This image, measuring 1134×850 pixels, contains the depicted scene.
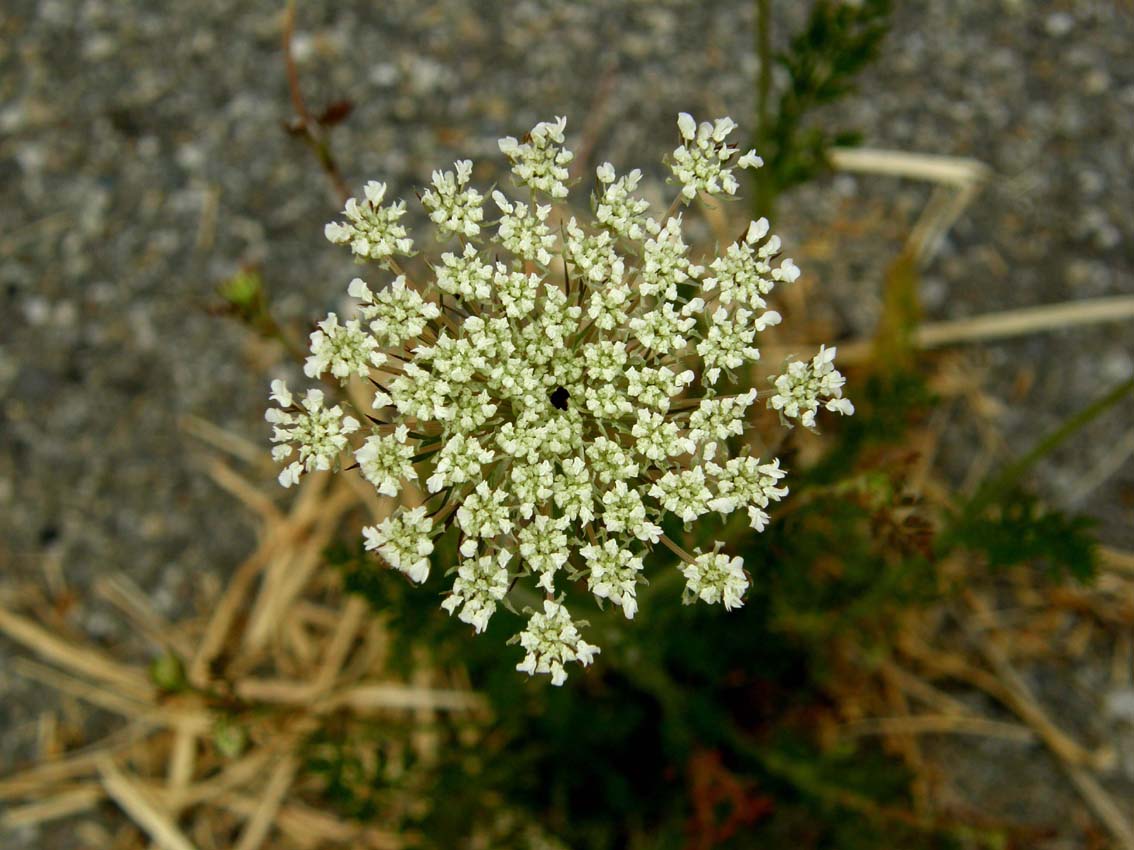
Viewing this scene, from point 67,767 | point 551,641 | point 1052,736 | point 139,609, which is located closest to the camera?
point 551,641

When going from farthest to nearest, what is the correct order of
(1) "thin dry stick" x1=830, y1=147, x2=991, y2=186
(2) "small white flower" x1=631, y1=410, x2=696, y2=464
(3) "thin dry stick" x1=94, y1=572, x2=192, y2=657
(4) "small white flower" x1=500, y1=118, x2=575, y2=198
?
(1) "thin dry stick" x1=830, y1=147, x2=991, y2=186
(3) "thin dry stick" x1=94, y1=572, x2=192, y2=657
(4) "small white flower" x1=500, y1=118, x2=575, y2=198
(2) "small white flower" x1=631, y1=410, x2=696, y2=464

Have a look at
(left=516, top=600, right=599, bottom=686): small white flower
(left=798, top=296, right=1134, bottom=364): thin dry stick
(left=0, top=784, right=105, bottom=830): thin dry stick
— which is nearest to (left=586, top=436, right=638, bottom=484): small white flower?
(left=516, top=600, right=599, bottom=686): small white flower

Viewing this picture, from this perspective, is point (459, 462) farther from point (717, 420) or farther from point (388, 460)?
point (717, 420)

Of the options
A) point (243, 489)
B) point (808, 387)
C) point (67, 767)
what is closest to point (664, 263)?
point (808, 387)

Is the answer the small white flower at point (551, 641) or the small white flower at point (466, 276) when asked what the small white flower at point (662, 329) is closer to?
the small white flower at point (466, 276)

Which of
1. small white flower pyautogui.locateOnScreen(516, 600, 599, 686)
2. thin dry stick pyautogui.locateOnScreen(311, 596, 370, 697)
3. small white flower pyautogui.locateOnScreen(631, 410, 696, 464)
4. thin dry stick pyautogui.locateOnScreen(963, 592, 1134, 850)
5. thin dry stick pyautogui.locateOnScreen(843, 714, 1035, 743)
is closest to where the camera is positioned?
small white flower pyautogui.locateOnScreen(516, 600, 599, 686)

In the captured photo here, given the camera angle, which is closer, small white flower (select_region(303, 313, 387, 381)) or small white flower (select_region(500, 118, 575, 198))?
small white flower (select_region(303, 313, 387, 381))

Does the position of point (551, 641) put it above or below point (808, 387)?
below

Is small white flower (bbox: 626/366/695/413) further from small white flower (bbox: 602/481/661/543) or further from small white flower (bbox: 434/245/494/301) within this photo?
small white flower (bbox: 434/245/494/301)
